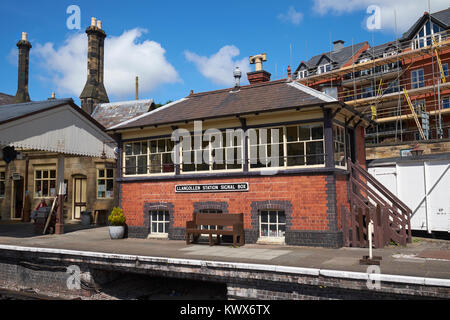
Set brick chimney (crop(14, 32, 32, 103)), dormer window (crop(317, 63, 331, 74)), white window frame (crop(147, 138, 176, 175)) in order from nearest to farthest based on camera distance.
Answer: white window frame (crop(147, 138, 176, 175)) → brick chimney (crop(14, 32, 32, 103)) → dormer window (crop(317, 63, 331, 74))

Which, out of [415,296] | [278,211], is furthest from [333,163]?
[415,296]

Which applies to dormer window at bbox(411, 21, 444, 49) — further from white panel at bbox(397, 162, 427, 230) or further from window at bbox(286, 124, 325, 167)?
window at bbox(286, 124, 325, 167)

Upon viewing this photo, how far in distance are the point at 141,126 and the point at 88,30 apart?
20.3m

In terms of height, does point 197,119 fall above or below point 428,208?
above

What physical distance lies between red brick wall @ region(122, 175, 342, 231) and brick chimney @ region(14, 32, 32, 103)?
26098 mm

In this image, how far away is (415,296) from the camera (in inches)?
253

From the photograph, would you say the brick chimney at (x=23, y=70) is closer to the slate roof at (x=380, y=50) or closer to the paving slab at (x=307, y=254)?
the paving slab at (x=307, y=254)

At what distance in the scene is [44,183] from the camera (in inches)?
901

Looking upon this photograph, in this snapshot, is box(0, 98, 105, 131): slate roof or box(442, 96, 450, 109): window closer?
box(0, 98, 105, 131): slate roof

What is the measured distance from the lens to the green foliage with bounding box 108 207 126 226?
1427cm

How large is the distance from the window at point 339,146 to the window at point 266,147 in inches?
66.5

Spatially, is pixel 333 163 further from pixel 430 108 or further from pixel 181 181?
pixel 430 108
